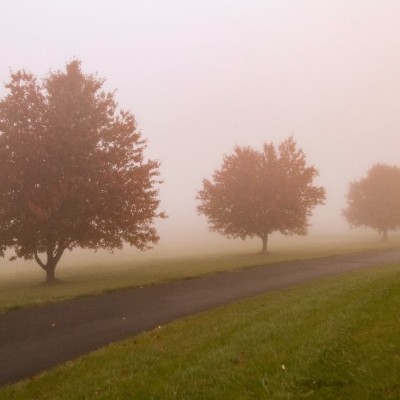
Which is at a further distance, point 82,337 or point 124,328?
point 124,328

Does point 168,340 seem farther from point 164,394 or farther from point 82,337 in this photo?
point 164,394

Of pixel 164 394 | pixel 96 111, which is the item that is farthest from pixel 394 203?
pixel 164 394

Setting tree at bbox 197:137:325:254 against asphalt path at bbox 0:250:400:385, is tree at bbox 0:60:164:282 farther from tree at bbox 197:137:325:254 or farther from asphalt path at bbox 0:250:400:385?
tree at bbox 197:137:325:254

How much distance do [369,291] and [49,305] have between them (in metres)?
11.5

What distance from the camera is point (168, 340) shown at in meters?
10.6

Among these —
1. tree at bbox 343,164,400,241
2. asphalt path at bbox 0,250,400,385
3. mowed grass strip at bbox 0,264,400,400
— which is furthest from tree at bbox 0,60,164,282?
tree at bbox 343,164,400,241

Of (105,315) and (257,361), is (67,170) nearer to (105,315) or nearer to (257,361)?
(105,315)

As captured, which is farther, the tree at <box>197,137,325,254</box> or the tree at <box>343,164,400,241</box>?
the tree at <box>343,164,400,241</box>

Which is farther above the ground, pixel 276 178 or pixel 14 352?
pixel 276 178

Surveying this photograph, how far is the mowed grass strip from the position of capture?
6484mm

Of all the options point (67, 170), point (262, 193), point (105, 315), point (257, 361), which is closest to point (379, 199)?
point (262, 193)

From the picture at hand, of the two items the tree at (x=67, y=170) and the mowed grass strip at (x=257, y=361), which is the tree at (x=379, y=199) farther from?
the mowed grass strip at (x=257, y=361)

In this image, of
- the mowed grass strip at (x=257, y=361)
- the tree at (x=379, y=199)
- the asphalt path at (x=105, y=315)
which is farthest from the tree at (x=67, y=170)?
the tree at (x=379, y=199)

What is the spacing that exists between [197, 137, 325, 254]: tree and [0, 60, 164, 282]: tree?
15.0m
